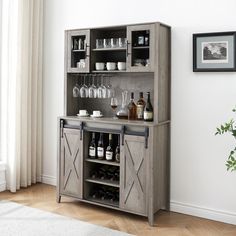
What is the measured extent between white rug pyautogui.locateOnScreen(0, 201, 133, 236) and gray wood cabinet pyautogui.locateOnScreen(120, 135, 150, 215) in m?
0.37

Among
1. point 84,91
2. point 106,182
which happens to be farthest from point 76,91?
point 106,182

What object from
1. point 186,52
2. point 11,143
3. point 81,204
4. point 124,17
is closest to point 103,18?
point 124,17

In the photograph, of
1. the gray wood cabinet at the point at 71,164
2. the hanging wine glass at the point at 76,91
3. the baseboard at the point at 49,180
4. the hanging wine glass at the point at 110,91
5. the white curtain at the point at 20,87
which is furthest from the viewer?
the baseboard at the point at 49,180

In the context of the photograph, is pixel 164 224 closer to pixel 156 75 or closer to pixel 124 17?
pixel 156 75

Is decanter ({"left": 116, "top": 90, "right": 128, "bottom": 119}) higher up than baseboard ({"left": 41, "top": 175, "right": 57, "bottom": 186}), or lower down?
higher up

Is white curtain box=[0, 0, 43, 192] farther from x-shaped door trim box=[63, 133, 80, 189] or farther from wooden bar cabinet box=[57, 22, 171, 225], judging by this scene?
Answer: x-shaped door trim box=[63, 133, 80, 189]

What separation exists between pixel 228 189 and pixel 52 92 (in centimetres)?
249

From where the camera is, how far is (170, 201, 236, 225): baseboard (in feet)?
11.1

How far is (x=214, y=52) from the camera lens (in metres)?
3.38

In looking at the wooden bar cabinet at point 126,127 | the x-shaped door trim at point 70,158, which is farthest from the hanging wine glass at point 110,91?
the x-shaped door trim at point 70,158

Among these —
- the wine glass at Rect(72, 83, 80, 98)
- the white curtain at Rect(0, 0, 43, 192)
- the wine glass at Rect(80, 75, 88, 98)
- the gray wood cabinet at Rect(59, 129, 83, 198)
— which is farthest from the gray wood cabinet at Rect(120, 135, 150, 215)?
the white curtain at Rect(0, 0, 43, 192)

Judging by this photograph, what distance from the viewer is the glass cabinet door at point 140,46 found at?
3.36 m

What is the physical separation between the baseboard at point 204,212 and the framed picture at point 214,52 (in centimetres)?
139

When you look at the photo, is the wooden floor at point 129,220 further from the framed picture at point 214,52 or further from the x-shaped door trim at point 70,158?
the framed picture at point 214,52
